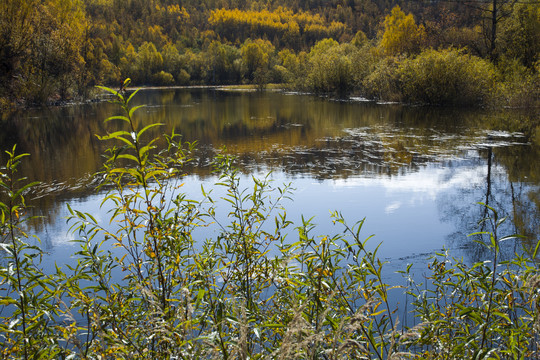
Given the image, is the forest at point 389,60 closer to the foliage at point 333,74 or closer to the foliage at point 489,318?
the foliage at point 333,74

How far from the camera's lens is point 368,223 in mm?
7555

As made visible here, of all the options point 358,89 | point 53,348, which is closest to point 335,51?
point 358,89

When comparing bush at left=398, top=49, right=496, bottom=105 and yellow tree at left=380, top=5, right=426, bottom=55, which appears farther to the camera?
yellow tree at left=380, top=5, right=426, bottom=55

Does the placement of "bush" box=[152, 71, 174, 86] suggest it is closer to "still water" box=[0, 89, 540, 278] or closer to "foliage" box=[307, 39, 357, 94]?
"foliage" box=[307, 39, 357, 94]

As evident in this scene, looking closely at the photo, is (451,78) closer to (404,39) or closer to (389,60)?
(389,60)

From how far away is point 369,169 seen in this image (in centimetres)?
1165

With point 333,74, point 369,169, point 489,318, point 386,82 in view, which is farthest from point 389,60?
point 489,318

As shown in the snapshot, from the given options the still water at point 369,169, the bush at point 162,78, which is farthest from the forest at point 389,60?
the bush at point 162,78

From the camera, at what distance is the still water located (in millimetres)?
7246

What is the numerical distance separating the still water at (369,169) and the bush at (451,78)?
3507mm

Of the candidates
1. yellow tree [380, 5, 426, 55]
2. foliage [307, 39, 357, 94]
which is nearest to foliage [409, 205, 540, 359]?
yellow tree [380, 5, 426, 55]

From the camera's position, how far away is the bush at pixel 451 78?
25.0 metres

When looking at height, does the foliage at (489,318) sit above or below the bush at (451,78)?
below

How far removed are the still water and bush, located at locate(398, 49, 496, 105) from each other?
351 cm
